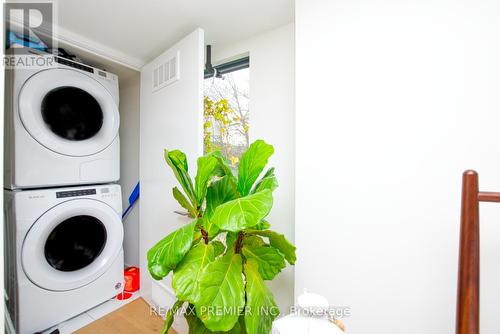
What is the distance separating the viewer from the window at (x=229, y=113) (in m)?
1.58

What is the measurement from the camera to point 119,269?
176 cm

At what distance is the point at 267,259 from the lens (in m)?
0.86

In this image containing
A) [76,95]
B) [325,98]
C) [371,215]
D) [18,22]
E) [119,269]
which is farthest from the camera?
[119,269]

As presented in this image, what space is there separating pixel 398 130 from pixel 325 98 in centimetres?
32

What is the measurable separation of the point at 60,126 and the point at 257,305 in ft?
5.64

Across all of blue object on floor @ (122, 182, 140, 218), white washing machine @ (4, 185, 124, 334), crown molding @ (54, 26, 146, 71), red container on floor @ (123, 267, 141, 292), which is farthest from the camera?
blue object on floor @ (122, 182, 140, 218)

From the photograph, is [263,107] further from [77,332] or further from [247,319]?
[77,332]

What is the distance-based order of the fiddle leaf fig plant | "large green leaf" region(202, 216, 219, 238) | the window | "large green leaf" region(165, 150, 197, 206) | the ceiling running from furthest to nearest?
the window
the ceiling
"large green leaf" region(165, 150, 197, 206)
"large green leaf" region(202, 216, 219, 238)
the fiddle leaf fig plant

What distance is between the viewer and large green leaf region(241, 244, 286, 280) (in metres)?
0.85

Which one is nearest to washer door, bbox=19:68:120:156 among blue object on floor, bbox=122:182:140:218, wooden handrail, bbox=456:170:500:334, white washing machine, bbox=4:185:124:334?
white washing machine, bbox=4:185:124:334

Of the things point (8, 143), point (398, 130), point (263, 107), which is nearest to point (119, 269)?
point (8, 143)

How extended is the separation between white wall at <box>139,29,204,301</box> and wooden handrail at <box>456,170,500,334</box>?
3.58 feet

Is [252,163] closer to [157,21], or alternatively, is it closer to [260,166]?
[260,166]

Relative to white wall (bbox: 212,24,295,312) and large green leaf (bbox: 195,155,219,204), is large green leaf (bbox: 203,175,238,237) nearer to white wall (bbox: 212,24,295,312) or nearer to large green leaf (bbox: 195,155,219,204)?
large green leaf (bbox: 195,155,219,204)
